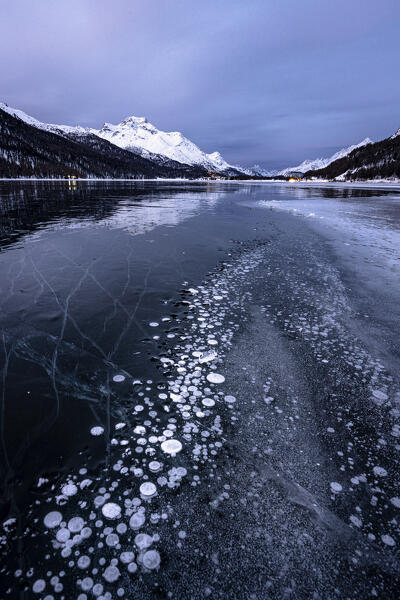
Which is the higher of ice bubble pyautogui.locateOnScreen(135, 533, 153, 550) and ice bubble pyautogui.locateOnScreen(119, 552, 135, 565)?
ice bubble pyautogui.locateOnScreen(135, 533, 153, 550)

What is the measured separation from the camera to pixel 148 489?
11.0ft

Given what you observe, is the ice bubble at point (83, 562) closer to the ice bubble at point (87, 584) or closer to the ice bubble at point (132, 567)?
the ice bubble at point (87, 584)

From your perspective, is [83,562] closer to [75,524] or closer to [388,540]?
[75,524]

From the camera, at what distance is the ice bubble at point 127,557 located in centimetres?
273

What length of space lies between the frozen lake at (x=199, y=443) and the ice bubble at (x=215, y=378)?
1.2 inches

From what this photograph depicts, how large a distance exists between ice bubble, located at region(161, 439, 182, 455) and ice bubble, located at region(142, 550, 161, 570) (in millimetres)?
1115

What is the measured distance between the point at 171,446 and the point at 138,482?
620 millimetres

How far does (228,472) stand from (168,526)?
91 centimetres

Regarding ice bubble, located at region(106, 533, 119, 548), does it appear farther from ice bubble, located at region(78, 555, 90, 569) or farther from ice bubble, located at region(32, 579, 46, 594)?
ice bubble, located at region(32, 579, 46, 594)

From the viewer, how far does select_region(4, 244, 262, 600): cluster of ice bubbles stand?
8.82 ft

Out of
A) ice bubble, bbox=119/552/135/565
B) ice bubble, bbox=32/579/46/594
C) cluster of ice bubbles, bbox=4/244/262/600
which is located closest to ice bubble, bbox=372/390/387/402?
cluster of ice bubbles, bbox=4/244/262/600

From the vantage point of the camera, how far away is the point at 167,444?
395 centimetres

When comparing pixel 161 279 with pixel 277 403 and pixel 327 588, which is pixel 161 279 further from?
pixel 327 588

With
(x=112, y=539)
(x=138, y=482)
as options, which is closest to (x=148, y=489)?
(x=138, y=482)
